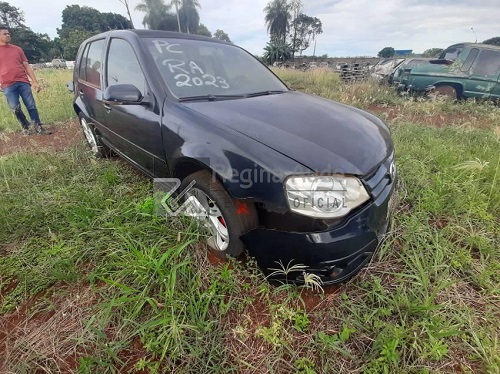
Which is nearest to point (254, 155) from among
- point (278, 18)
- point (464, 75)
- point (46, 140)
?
point (46, 140)

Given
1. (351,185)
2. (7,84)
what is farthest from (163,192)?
(7,84)

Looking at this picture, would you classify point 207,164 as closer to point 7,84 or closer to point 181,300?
point 181,300

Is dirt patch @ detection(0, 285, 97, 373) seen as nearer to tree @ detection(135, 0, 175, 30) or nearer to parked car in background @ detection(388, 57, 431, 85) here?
parked car in background @ detection(388, 57, 431, 85)

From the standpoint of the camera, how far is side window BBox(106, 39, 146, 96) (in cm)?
205

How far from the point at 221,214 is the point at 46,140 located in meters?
4.50

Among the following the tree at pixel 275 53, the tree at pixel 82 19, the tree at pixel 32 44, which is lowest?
the tree at pixel 275 53

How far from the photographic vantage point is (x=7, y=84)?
4.42 m

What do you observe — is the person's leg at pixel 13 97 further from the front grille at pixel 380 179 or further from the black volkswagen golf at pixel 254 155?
the front grille at pixel 380 179

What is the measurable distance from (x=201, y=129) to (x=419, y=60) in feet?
28.6

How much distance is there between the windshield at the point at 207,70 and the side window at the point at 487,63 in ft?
22.3

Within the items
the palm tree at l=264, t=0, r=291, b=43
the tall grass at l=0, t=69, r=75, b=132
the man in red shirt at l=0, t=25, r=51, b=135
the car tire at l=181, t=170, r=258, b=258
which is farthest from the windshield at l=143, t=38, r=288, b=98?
the palm tree at l=264, t=0, r=291, b=43

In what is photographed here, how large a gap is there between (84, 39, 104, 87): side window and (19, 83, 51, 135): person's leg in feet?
7.88

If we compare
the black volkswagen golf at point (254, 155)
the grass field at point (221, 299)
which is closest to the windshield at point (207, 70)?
the black volkswagen golf at point (254, 155)

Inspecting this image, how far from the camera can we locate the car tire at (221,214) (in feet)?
4.75
